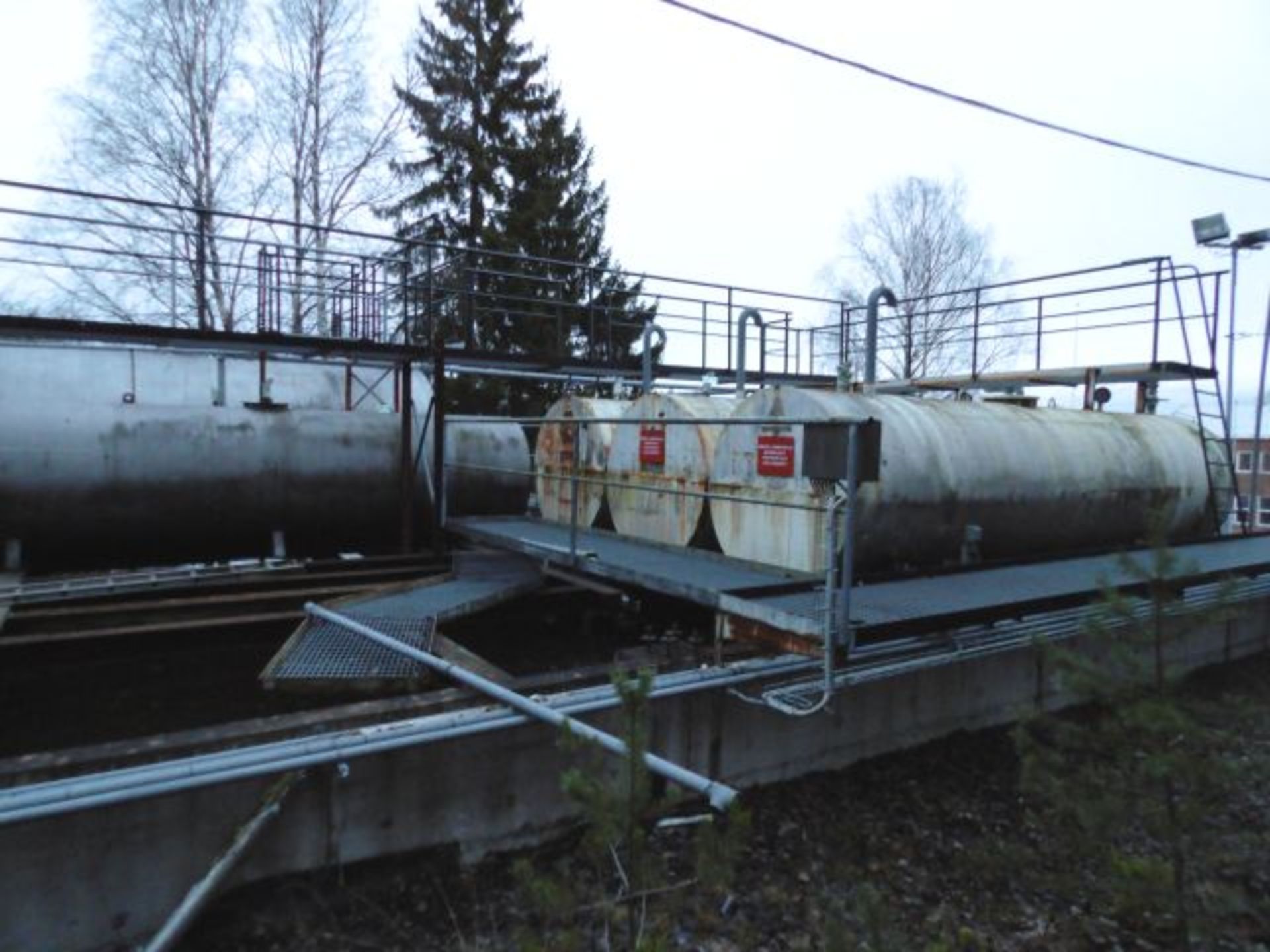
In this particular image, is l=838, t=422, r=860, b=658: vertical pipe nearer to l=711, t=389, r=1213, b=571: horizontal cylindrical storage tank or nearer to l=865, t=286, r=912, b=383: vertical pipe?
l=711, t=389, r=1213, b=571: horizontal cylindrical storage tank

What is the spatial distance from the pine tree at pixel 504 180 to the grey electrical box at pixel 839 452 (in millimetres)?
20151

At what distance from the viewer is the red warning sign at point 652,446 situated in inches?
334

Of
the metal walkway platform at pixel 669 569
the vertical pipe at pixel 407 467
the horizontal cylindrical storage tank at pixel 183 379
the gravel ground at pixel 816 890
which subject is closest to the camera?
the gravel ground at pixel 816 890

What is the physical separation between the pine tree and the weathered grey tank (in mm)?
13430

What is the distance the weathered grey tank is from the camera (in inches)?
349

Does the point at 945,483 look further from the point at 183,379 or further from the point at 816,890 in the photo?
the point at 183,379

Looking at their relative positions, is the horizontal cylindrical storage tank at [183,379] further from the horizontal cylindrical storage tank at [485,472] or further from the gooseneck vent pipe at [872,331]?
the gooseneck vent pipe at [872,331]

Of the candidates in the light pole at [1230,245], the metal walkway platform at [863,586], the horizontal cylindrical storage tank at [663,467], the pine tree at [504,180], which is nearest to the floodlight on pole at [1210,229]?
the light pole at [1230,245]

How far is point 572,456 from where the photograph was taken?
33.2 ft

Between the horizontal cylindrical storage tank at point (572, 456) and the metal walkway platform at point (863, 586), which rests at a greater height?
the horizontal cylindrical storage tank at point (572, 456)

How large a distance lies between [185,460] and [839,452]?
782 centimetres

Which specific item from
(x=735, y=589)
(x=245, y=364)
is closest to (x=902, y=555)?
(x=735, y=589)

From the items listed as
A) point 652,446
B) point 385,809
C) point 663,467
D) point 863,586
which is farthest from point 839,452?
point 652,446

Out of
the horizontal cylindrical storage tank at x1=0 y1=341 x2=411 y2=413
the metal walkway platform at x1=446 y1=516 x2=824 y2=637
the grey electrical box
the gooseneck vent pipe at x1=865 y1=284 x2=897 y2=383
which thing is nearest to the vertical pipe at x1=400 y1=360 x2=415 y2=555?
the horizontal cylindrical storage tank at x1=0 y1=341 x2=411 y2=413
